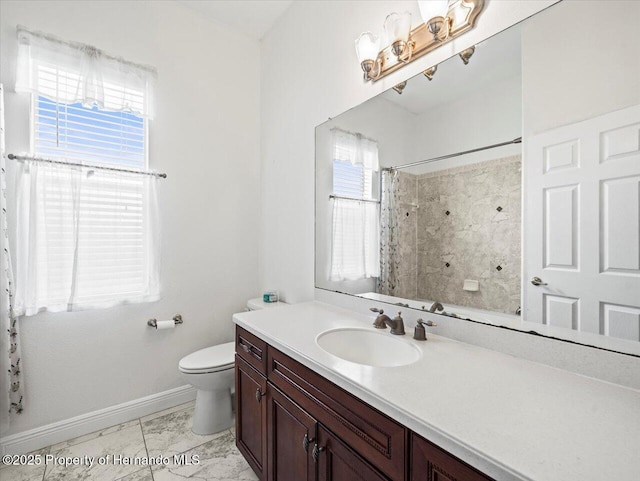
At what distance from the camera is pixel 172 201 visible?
2184 millimetres

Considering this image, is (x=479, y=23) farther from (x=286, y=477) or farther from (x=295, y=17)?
(x=286, y=477)

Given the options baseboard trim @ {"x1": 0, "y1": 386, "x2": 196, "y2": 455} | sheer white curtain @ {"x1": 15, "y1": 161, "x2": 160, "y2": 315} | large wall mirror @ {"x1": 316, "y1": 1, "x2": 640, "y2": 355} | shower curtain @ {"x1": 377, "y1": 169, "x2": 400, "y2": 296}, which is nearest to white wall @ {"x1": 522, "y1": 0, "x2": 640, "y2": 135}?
large wall mirror @ {"x1": 316, "y1": 1, "x2": 640, "y2": 355}

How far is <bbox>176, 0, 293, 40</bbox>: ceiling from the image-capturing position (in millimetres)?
2178

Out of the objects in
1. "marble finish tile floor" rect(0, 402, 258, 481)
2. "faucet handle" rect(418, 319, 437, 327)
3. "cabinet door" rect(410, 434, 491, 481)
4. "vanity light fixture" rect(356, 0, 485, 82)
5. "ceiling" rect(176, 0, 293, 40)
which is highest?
"ceiling" rect(176, 0, 293, 40)

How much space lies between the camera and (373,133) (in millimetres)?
1582

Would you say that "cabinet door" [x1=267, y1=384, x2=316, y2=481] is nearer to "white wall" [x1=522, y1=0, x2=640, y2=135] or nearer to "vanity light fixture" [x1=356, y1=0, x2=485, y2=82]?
"white wall" [x1=522, y1=0, x2=640, y2=135]

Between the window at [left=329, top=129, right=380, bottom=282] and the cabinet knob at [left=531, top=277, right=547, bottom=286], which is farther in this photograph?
the window at [left=329, top=129, right=380, bottom=282]

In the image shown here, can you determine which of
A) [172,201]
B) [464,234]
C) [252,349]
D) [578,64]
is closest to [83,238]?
[172,201]

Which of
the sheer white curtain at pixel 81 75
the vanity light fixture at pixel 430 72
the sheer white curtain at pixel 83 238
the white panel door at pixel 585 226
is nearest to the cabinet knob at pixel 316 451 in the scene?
the white panel door at pixel 585 226

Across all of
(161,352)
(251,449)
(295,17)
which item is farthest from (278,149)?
(251,449)

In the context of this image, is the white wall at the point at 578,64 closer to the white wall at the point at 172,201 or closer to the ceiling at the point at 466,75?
the ceiling at the point at 466,75

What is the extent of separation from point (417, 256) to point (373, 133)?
2.26ft

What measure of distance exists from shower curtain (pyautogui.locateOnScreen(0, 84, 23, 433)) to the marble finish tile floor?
314 millimetres

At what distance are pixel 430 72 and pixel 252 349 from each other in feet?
4.88
